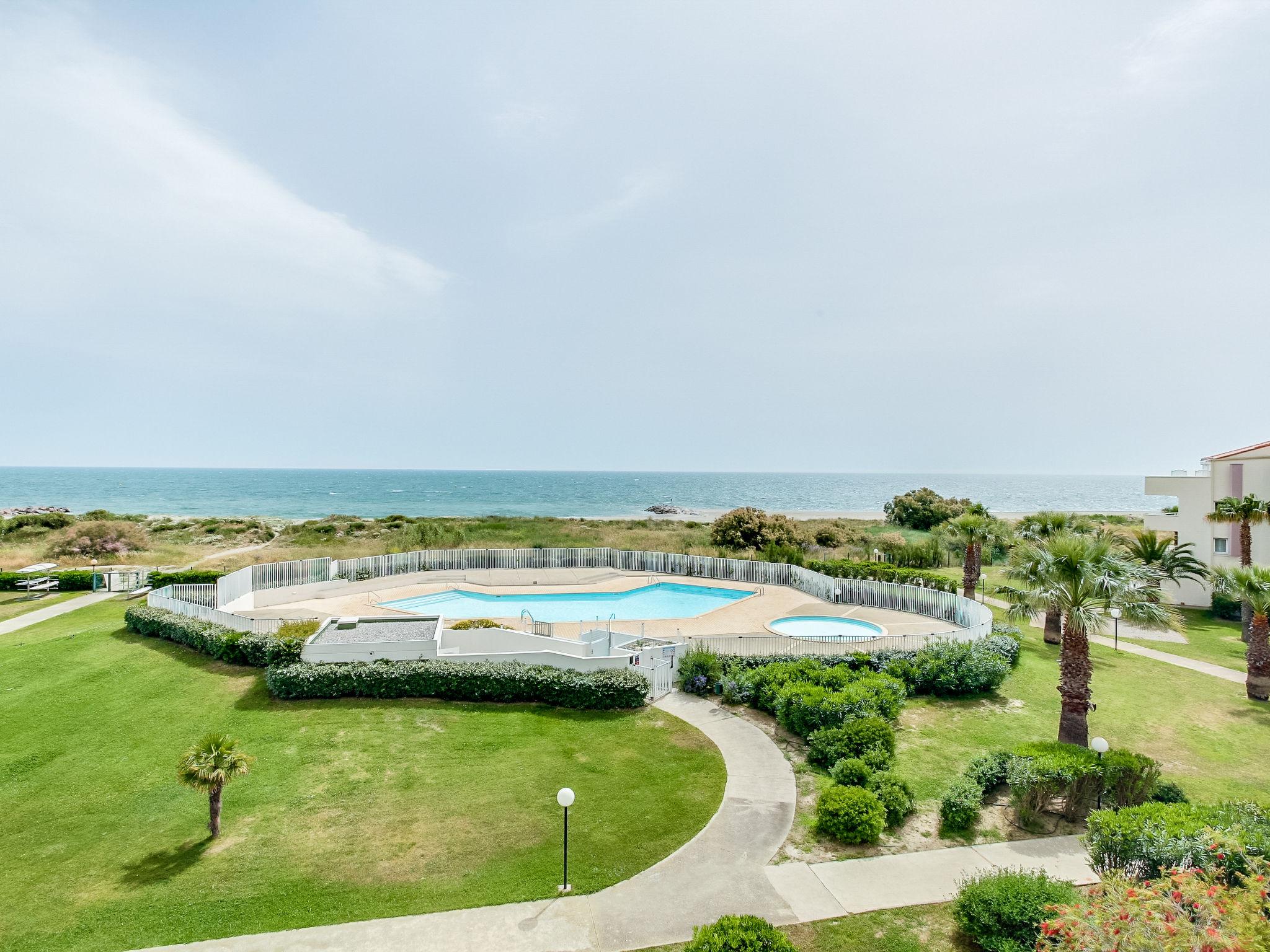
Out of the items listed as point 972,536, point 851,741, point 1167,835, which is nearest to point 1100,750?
point 1167,835

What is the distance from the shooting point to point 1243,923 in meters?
4.90

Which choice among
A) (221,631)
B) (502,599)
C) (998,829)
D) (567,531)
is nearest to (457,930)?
(998,829)

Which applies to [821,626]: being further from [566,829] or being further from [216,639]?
[216,639]

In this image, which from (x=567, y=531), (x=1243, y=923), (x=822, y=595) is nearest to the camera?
(x=1243, y=923)

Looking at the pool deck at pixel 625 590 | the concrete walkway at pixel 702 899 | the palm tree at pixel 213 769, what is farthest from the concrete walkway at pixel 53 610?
the concrete walkway at pixel 702 899

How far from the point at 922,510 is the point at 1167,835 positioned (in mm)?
61892

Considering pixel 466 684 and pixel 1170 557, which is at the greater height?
pixel 1170 557

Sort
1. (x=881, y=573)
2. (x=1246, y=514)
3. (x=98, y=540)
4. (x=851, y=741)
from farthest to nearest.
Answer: (x=98, y=540), (x=881, y=573), (x=1246, y=514), (x=851, y=741)

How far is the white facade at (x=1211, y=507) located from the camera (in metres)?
25.5

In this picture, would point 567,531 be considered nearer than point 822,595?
No

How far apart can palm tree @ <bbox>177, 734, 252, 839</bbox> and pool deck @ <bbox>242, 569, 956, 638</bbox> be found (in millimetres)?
11458

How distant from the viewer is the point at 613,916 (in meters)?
8.20

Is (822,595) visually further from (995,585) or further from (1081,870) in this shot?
(1081,870)

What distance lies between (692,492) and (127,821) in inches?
6120
